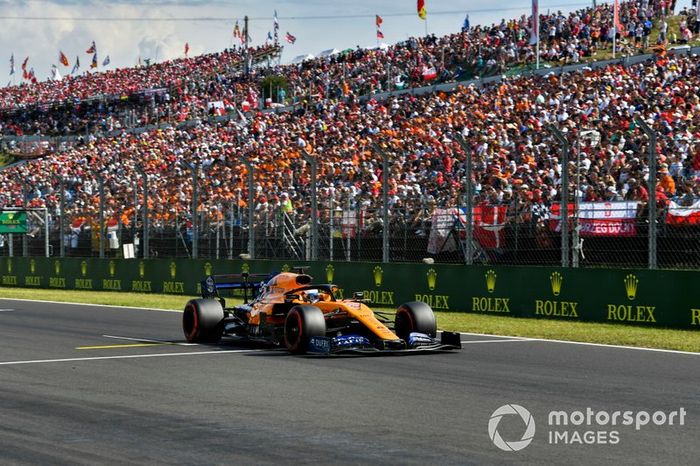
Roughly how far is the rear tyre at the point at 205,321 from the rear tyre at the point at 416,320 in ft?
8.74

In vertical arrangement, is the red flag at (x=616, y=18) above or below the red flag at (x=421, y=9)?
below

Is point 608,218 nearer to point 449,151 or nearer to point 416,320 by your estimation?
point 416,320

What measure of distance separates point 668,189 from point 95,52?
6716cm

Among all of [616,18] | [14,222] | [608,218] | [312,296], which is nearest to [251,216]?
[608,218]

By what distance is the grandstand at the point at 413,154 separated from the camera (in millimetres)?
20109

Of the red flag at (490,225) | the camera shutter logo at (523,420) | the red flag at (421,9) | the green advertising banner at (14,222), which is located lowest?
the camera shutter logo at (523,420)

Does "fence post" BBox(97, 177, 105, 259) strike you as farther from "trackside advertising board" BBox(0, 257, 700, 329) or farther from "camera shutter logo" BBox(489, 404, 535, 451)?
"camera shutter logo" BBox(489, 404, 535, 451)

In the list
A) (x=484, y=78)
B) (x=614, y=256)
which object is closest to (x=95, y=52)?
(x=484, y=78)

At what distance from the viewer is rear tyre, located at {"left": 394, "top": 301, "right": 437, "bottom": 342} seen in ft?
46.6

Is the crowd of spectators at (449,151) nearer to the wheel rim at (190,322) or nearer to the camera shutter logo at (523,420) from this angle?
the wheel rim at (190,322)

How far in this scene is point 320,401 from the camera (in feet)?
32.4

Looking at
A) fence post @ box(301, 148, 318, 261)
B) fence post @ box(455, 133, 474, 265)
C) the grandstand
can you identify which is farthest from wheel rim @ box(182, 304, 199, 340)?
fence post @ box(301, 148, 318, 261)

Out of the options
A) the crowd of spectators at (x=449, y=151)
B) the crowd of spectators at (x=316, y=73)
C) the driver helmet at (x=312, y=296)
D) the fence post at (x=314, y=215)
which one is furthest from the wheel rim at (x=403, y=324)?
the crowd of spectators at (x=316, y=73)

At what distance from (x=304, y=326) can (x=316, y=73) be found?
3853 centimetres
